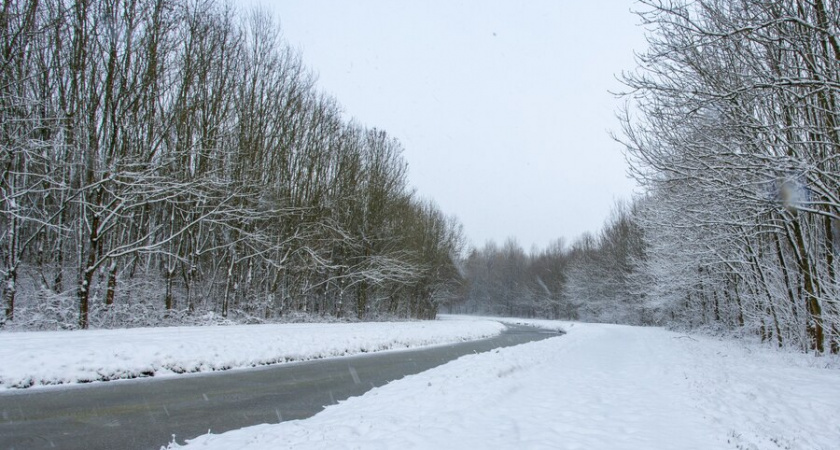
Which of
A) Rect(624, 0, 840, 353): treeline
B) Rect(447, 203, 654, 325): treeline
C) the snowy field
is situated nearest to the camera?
the snowy field

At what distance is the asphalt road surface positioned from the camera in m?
5.37

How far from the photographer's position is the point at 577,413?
274 inches

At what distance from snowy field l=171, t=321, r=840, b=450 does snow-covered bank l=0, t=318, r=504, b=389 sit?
220 inches

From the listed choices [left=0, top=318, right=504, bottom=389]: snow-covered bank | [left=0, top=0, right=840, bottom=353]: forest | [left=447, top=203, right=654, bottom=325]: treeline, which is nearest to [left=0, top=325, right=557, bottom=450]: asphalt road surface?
[left=0, top=318, right=504, bottom=389]: snow-covered bank

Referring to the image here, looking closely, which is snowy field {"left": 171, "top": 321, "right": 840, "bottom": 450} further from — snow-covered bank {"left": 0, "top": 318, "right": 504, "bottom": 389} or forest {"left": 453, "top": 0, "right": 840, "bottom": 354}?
snow-covered bank {"left": 0, "top": 318, "right": 504, "bottom": 389}

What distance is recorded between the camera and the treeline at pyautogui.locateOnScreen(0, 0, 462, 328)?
15281mm

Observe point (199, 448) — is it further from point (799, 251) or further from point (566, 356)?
point (799, 251)

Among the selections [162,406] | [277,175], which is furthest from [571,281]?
[162,406]

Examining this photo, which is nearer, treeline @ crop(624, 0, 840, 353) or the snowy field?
the snowy field

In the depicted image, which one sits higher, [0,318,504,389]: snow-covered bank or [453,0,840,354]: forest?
[453,0,840,354]: forest

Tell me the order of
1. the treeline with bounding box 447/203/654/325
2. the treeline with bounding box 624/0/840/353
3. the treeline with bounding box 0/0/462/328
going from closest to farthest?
the treeline with bounding box 624/0/840/353, the treeline with bounding box 0/0/462/328, the treeline with bounding box 447/203/654/325

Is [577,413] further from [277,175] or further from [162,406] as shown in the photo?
[277,175]

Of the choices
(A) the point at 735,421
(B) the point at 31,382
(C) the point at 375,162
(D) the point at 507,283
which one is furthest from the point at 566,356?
(D) the point at 507,283

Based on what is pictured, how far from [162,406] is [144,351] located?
14.6 feet
